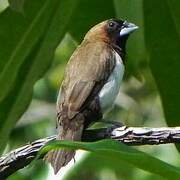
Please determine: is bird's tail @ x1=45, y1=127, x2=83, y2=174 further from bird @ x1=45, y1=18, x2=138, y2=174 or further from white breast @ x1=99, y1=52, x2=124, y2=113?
white breast @ x1=99, y1=52, x2=124, y2=113

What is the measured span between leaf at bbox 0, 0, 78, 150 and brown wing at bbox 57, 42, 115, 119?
76 cm

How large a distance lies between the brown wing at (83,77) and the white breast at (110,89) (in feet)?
0.10

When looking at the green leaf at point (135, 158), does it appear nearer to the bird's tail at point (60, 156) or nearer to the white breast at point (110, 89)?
the bird's tail at point (60, 156)

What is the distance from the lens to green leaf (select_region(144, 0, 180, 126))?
3547 millimetres

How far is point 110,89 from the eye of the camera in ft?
14.6

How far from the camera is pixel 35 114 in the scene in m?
6.28

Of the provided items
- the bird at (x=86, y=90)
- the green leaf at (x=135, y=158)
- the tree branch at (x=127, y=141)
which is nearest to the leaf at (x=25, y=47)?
the tree branch at (x=127, y=141)

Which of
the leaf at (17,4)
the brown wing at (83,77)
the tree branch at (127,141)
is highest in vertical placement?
the leaf at (17,4)

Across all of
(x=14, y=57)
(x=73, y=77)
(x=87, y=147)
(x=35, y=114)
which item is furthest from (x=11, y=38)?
(x=35, y=114)

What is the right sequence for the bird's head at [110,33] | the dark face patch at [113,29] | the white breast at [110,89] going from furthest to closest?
the dark face patch at [113,29], the bird's head at [110,33], the white breast at [110,89]

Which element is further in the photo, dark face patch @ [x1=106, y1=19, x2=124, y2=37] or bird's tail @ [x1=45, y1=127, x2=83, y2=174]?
dark face patch @ [x1=106, y1=19, x2=124, y2=37]

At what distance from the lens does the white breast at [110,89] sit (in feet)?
14.5

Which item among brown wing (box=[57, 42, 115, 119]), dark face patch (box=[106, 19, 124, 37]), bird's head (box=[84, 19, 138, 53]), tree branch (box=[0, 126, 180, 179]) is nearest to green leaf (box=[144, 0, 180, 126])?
tree branch (box=[0, 126, 180, 179])

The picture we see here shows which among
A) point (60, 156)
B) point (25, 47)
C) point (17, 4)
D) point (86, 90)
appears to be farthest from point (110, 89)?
point (17, 4)
